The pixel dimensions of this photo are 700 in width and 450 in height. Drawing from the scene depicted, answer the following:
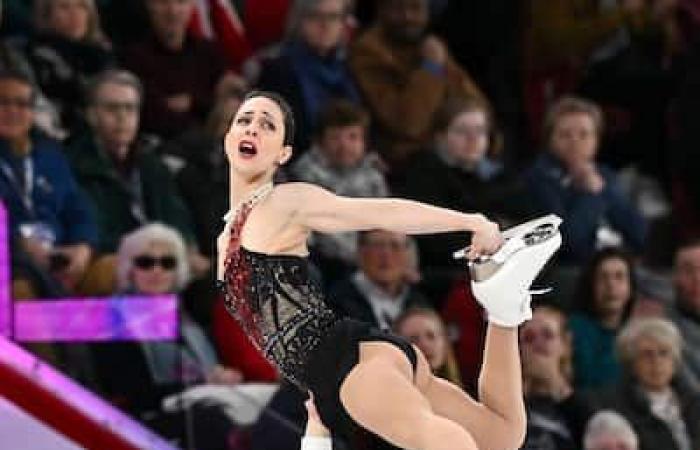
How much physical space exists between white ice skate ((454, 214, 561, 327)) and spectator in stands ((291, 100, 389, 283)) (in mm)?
2758

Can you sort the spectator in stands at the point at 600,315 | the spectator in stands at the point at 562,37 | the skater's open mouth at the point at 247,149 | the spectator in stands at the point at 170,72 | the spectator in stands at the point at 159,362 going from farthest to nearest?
the spectator in stands at the point at 562,37
the spectator in stands at the point at 170,72
the spectator in stands at the point at 600,315
the spectator in stands at the point at 159,362
the skater's open mouth at the point at 247,149

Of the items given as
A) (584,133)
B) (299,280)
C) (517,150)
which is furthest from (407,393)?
(517,150)

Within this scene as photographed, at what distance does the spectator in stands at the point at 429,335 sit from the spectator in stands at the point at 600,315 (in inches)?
28.7

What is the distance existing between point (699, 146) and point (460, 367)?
1827mm

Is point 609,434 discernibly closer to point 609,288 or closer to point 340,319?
point 609,288

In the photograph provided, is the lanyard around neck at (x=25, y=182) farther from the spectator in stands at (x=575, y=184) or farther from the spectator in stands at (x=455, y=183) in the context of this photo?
the spectator in stands at (x=575, y=184)

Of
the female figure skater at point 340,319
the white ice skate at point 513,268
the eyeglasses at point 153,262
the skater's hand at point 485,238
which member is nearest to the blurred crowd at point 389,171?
the eyeglasses at point 153,262

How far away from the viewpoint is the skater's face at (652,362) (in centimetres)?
891

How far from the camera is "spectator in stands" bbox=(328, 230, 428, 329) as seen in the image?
892cm

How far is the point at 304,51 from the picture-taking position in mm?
9844

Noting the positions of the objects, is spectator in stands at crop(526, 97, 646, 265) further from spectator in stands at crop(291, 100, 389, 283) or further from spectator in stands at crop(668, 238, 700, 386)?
spectator in stands at crop(291, 100, 389, 283)

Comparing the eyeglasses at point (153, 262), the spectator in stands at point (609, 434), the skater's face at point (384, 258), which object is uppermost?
the eyeglasses at point (153, 262)

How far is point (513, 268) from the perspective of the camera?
6.50 m

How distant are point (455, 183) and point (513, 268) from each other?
3091 mm
